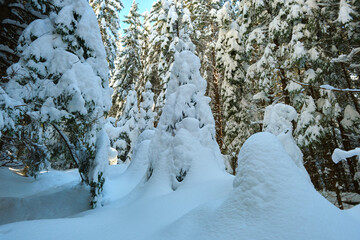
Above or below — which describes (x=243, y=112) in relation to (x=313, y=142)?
above

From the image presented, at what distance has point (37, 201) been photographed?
21.0ft

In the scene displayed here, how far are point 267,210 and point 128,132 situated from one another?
1762 centimetres

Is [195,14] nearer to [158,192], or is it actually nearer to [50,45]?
[50,45]

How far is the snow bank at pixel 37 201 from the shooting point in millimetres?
6035

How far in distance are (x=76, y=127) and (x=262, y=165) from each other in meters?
4.90

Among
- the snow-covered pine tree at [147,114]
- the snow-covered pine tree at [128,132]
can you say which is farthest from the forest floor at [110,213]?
the snow-covered pine tree at [128,132]

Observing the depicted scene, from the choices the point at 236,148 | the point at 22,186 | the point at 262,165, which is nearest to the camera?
the point at 262,165

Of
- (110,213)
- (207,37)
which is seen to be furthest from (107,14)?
(110,213)

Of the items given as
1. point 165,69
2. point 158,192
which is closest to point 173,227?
point 158,192

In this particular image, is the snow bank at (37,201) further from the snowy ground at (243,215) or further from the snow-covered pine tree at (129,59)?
the snow-covered pine tree at (129,59)

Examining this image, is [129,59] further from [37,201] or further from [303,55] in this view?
[37,201]

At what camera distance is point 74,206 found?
21.2 feet

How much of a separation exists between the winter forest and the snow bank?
3 cm

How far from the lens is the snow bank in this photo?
6.04 m
